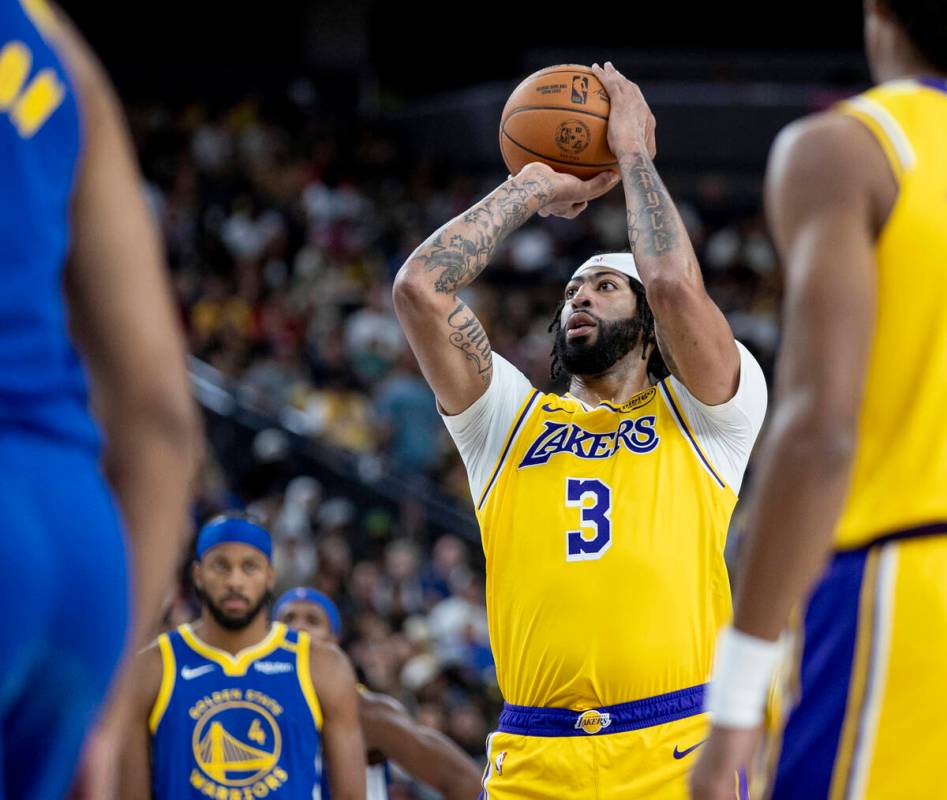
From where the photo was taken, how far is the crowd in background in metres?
12.4

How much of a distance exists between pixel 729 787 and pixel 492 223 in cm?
297

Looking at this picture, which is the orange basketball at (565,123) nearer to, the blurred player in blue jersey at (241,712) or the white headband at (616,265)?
the white headband at (616,265)

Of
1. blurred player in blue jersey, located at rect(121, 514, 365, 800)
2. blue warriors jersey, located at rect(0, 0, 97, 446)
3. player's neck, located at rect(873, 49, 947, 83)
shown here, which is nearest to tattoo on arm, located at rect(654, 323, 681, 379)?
blurred player in blue jersey, located at rect(121, 514, 365, 800)

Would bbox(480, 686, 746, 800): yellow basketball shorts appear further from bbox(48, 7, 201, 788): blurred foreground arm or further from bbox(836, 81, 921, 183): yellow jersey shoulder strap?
bbox(48, 7, 201, 788): blurred foreground arm

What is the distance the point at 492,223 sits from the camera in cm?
526

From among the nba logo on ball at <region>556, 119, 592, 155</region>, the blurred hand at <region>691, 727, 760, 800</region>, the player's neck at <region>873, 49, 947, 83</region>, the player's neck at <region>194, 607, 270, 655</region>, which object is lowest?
the blurred hand at <region>691, 727, 760, 800</region>

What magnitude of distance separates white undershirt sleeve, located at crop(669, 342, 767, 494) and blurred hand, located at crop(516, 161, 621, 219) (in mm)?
790

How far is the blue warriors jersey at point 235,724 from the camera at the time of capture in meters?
5.93

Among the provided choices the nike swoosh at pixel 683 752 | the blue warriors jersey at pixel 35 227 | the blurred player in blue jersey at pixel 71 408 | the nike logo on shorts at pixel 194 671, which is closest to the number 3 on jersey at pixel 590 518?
the nike swoosh at pixel 683 752

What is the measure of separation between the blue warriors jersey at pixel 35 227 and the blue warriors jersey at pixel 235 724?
4046 mm

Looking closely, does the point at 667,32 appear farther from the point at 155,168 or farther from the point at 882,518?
the point at 882,518

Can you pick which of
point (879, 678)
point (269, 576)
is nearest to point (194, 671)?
point (269, 576)

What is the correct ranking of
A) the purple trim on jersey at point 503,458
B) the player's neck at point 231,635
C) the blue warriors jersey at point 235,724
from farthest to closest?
the player's neck at point 231,635 → the blue warriors jersey at point 235,724 → the purple trim on jersey at point 503,458

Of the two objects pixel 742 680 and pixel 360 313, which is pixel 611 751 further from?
pixel 360 313
